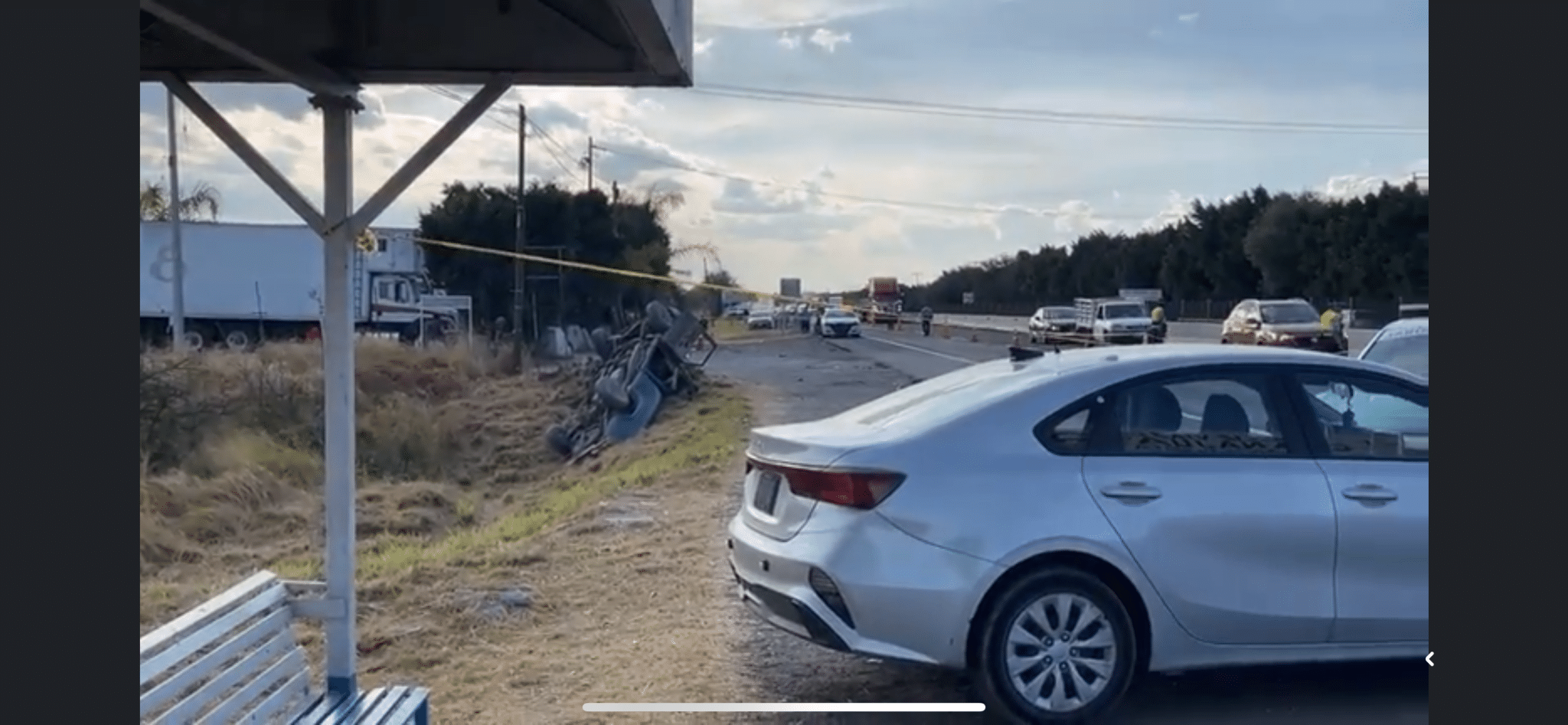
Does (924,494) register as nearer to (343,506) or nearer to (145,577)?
(343,506)


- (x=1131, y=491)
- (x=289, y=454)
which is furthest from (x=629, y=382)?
(x=1131, y=491)

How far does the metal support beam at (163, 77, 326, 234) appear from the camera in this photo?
5.19 meters

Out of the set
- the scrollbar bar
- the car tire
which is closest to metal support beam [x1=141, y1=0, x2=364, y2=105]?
the scrollbar bar

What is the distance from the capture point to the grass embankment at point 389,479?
8781mm

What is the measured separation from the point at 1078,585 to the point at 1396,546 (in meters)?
1.42

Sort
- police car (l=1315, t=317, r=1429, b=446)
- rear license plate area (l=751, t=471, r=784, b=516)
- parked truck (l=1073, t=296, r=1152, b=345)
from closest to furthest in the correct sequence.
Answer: rear license plate area (l=751, t=471, r=784, b=516) < police car (l=1315, t=317, r=1429, b=446) < parked truck (l=1073, t=296, r=1152, b=345)

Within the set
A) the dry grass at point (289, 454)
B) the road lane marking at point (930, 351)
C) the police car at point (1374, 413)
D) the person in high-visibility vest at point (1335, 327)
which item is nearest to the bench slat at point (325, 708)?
the dry grass at point (289, 454)

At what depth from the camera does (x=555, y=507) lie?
1520 centimetres

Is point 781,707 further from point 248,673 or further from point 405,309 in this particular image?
point 405,309

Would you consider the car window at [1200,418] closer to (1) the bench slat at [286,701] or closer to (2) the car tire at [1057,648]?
(2) the car tire at [1057,648]

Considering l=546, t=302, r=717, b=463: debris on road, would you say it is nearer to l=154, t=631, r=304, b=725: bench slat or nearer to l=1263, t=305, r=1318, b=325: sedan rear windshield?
l=1263, t=305, r=1318, b=325: sedan rear windshield

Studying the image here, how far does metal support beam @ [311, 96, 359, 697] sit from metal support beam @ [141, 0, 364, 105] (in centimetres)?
7

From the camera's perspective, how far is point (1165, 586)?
5762mm

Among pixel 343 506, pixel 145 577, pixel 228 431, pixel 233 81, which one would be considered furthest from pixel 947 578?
pixel 228 431
